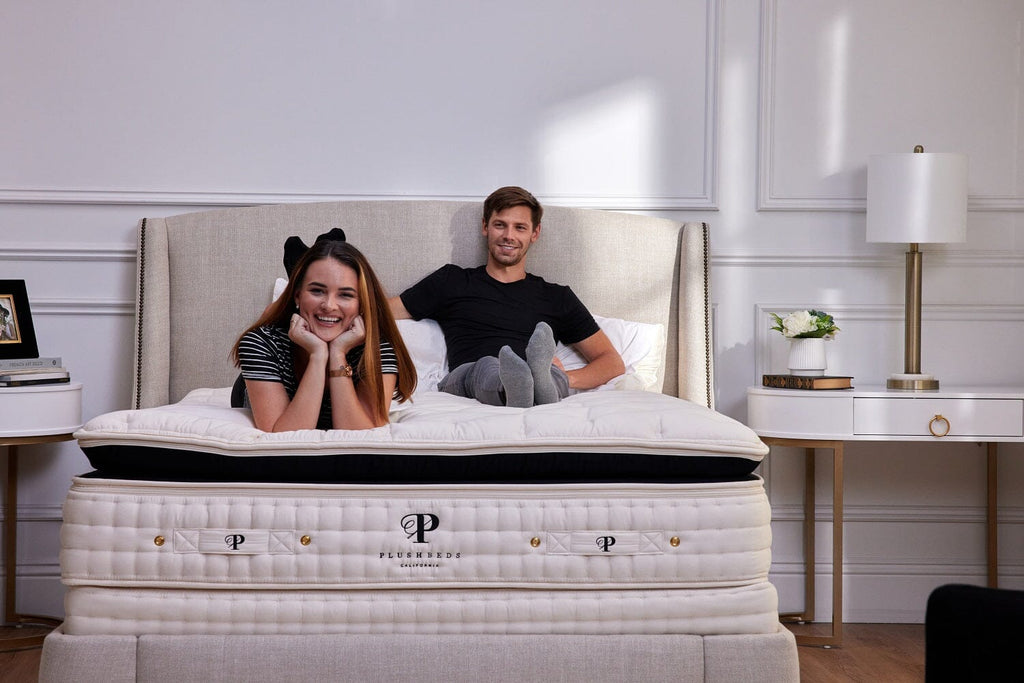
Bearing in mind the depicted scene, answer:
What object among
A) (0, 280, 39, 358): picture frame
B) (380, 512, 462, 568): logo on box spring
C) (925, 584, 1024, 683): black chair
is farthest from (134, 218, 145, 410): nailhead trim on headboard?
(925, 584, 1024, 683): black chair

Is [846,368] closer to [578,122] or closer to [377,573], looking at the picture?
[578,122]

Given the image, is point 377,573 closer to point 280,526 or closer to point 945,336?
point 280,526

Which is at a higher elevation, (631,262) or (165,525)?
(631,262)

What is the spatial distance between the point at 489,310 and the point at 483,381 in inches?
16.5

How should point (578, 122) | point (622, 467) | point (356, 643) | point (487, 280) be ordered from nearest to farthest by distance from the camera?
point (356, 643) → point (622, 467) → point (487, 280) → point (578, 122)

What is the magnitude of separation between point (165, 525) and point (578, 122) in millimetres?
1853

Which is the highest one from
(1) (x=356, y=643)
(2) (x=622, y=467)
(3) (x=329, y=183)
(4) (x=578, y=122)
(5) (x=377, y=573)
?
(4) (x=578, y=122)

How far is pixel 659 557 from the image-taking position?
167 centimetres

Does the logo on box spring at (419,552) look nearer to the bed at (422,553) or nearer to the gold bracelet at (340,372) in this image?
the bed at (422,553)

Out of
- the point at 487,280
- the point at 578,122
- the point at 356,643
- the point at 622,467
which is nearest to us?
the point at 356,643

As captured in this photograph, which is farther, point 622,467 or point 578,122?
point 578,122

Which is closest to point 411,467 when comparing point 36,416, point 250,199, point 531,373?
point 531,373

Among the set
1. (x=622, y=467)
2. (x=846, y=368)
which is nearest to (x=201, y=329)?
(x=622, y=467)

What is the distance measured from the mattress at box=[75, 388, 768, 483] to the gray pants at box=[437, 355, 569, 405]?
498 millimetres
